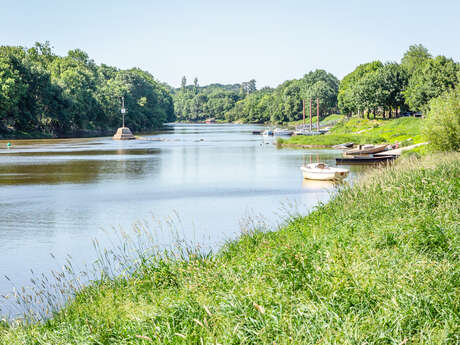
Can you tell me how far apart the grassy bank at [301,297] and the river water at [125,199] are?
5214 mm

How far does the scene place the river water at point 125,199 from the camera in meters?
17.1

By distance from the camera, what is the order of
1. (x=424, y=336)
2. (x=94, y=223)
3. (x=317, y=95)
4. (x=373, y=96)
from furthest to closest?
(x=317, y=95) < (x=373, y=96) < (x=94, y=223) < (x=424, y=336)

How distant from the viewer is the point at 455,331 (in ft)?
19.8

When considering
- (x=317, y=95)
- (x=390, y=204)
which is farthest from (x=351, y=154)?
(x=317, y=95)

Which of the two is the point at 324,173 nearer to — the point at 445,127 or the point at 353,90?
the point at 445,127

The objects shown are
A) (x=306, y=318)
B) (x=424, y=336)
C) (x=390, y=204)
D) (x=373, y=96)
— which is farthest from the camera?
(x=373, y=96)

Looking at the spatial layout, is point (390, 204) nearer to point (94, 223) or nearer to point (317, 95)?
point (94, 223)

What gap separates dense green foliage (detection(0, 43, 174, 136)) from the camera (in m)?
88.4

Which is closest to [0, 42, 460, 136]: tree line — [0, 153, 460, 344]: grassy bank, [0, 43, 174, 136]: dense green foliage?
[0, 43, 174, 136]: dense green foliage

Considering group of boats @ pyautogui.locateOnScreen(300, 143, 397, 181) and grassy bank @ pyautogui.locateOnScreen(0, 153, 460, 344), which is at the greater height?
grassy bank @ pyautogui.locateOnScreen(0, 153, 460, 344)

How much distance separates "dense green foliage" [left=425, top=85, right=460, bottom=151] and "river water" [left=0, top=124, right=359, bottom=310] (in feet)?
23.6

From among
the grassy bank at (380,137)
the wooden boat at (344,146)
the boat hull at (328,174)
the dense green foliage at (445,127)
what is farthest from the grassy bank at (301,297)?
the wooden boat at (344,146)

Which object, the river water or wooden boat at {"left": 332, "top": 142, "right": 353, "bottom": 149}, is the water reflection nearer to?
the river water

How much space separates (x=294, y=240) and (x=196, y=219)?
1046 centimetres
